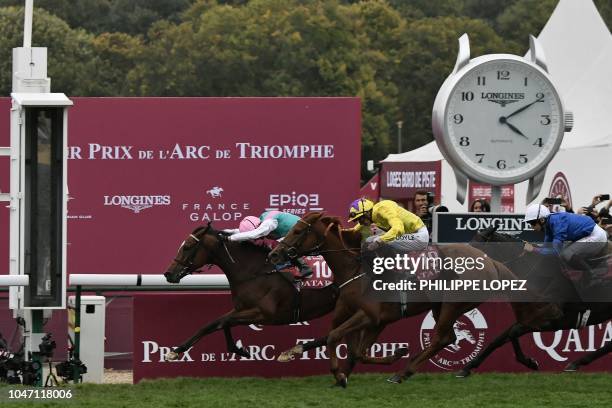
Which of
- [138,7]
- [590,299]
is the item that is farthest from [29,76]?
[138,7]

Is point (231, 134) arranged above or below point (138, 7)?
below

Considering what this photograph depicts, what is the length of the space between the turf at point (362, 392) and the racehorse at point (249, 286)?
0.54 meters

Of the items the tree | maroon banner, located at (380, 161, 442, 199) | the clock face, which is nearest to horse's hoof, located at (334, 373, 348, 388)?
the clock face

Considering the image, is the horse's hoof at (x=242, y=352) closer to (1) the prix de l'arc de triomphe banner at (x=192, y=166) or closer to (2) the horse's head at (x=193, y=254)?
(2) the horse's head at (x=193, y=254)

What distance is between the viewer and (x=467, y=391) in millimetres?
10570

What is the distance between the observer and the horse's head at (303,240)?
1105 cm

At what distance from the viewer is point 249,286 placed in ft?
37.6

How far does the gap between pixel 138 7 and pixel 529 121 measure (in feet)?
245

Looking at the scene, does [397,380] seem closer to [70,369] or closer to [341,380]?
[341,380]

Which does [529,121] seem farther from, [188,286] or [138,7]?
[138,7]

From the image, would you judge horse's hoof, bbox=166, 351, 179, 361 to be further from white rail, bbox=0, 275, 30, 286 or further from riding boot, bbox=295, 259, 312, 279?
white rail, bbox=0, 275, 30, 286

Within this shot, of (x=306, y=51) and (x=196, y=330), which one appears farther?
(x=306, y=51)

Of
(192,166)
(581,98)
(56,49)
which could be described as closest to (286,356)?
(192,166)

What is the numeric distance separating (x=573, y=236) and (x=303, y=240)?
7.08 feet
